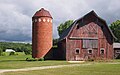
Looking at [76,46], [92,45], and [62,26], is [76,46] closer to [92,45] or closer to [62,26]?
[92,45]

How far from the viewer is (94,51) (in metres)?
52.0

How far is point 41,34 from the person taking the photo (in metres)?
54.7

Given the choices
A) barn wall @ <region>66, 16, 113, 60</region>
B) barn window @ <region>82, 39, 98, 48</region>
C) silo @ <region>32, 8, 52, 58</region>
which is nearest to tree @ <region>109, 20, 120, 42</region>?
barn wall @ <region>66, 16, 113, 60</region>

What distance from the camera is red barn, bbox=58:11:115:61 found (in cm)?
5038

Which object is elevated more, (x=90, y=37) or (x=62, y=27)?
(x=62, y=27)

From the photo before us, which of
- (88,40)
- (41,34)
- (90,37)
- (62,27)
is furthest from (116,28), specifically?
(41,34)

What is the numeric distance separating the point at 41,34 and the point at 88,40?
382 inches

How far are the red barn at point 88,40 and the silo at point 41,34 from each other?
426cm

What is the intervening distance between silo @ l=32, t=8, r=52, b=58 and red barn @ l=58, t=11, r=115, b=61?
4.26m

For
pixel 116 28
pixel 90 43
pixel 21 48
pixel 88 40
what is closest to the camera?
pixel 88 40

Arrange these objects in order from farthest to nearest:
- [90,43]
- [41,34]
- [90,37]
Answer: [41,34], [90,43], [90,37]

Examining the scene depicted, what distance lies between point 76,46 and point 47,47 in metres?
6.93

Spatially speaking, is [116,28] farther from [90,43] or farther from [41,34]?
[41,34]

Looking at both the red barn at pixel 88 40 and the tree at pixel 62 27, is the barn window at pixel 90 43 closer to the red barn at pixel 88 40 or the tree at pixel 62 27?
the red barn at pixel 88 40
